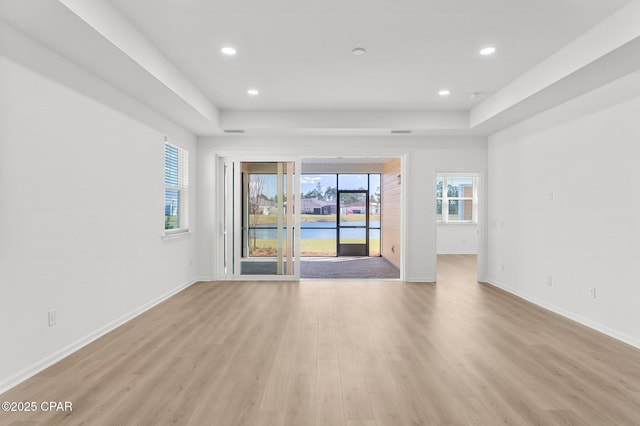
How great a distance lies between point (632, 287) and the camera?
10.5ft

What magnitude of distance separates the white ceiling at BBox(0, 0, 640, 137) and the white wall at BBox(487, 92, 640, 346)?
1.58 feet

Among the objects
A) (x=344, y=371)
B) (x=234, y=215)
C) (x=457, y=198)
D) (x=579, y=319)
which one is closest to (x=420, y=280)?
(x=579, y=319)

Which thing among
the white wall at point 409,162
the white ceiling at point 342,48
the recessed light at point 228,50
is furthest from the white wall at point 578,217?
the recessed light at point 228,50

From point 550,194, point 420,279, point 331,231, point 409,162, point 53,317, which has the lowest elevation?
point 420,279

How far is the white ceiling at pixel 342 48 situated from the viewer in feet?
8.38

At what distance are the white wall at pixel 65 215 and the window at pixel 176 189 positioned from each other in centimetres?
67

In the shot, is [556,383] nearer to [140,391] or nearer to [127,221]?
[140,391]

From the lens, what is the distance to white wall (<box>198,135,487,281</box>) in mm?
5910

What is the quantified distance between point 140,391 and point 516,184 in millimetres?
5285

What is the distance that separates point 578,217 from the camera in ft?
12.6

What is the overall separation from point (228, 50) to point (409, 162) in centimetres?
368

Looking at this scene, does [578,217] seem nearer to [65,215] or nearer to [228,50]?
[228,50]

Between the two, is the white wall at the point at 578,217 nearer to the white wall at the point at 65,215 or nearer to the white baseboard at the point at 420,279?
the white baseboard at the point at 420,279

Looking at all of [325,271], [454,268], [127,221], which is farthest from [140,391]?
[454,268]
